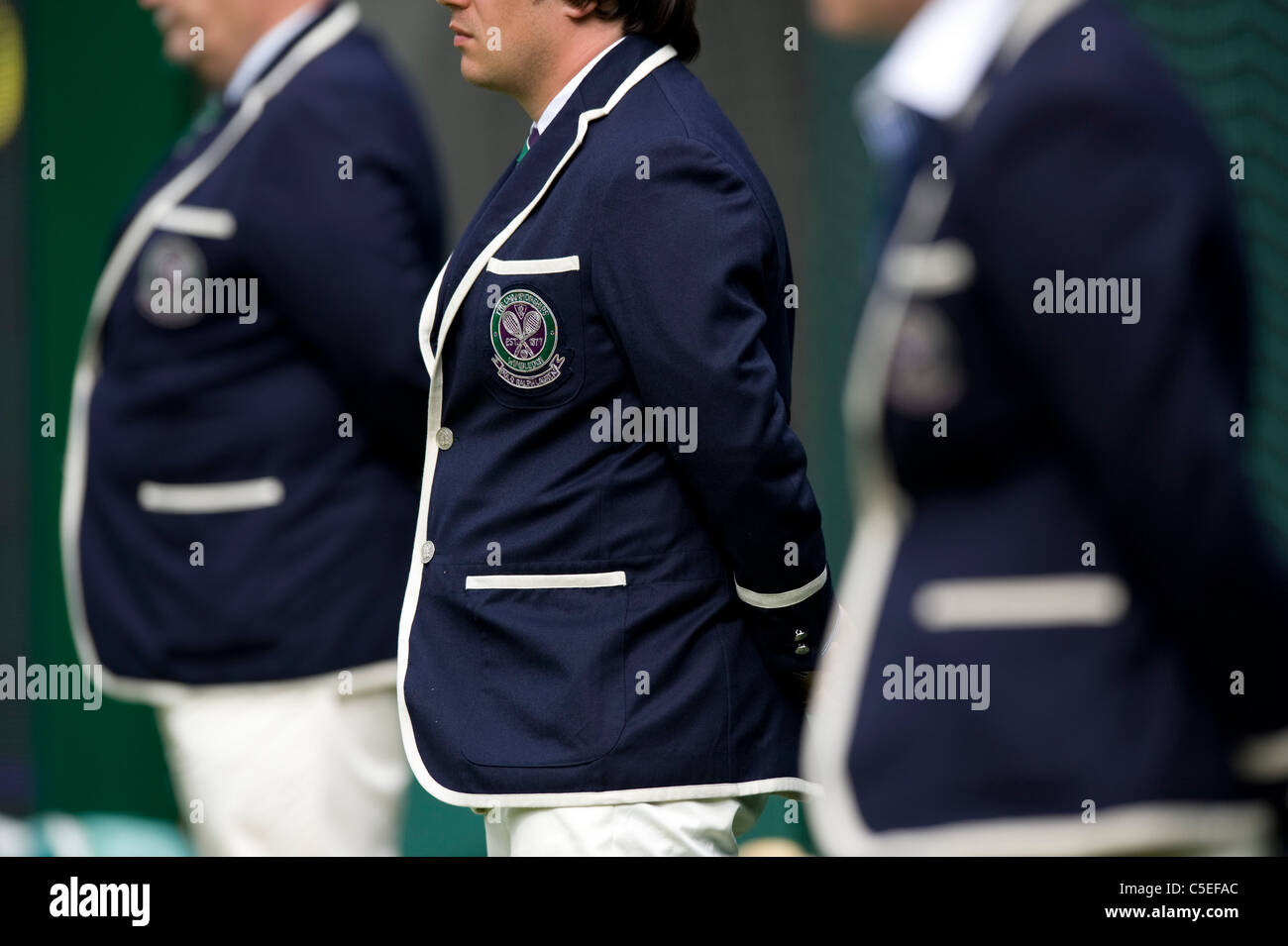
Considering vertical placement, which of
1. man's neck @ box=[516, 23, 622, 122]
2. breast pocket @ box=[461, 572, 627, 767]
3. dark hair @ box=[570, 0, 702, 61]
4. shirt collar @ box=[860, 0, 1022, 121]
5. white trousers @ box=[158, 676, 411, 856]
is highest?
dark hair @ box=[570, 0, 702, 61]

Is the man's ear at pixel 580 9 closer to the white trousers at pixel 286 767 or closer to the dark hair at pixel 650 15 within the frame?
the dark hair at pixel 650 15

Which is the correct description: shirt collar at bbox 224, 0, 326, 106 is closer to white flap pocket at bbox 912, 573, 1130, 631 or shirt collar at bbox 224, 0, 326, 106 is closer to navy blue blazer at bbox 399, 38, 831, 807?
navy blue blazer at bbox 399, 38, 831, 807

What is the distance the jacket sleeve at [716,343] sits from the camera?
204cm

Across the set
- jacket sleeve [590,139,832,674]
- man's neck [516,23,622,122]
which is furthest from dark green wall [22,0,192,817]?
jacket sleeve [590,139,832,674]

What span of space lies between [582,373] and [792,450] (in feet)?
0.94

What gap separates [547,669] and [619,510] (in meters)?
0.22

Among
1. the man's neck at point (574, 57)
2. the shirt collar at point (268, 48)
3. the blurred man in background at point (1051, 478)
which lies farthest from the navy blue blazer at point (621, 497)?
the shirt collar at point (268, 48)

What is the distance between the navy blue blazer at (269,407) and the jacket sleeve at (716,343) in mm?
760

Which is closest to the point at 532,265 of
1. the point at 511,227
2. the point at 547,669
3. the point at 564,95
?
the point at 511,227

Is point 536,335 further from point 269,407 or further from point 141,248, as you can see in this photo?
point 141,248

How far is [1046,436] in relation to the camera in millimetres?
1497

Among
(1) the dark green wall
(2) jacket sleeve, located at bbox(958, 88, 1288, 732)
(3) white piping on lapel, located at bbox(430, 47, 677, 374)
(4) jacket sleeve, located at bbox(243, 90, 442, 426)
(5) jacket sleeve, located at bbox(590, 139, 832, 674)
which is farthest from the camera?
(1) the dark green wall

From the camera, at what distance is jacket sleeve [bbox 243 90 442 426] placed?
2732mm

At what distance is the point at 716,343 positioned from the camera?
2.04 metres
